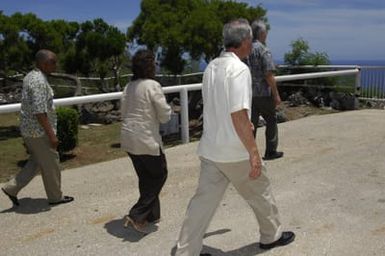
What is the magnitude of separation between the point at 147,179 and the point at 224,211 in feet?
3.07

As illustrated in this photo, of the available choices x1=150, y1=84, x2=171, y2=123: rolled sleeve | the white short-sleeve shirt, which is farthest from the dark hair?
the white short-sleeve shirt

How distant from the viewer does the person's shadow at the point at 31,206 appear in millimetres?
5836

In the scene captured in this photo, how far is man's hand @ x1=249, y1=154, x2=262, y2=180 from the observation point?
3.92 m

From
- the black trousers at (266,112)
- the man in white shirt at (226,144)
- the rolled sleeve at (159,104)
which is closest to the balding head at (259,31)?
Answer: the black trousers at (266,112)

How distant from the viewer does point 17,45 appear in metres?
18.7

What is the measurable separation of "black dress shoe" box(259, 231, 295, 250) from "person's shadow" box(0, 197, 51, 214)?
7.99ft

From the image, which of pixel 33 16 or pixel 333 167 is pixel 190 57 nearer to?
pixel 33 16

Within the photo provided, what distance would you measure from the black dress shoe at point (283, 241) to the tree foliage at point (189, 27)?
982 centimetres

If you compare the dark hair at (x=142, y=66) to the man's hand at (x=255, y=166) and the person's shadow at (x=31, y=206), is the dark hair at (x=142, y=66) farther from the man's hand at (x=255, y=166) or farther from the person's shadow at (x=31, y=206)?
the person's shadow at (x=31, y=206)

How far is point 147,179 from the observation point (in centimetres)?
505

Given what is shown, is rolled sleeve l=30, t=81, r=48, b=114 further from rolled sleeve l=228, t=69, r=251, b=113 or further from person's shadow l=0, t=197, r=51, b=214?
rolled sleeve l=228, t=69, r=251, b=113

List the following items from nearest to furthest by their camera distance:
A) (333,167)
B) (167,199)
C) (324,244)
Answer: (324,244), (167,199), (333,167)

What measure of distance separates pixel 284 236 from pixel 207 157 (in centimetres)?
106

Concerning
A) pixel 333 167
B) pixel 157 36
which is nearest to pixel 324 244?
pixel 333 167
